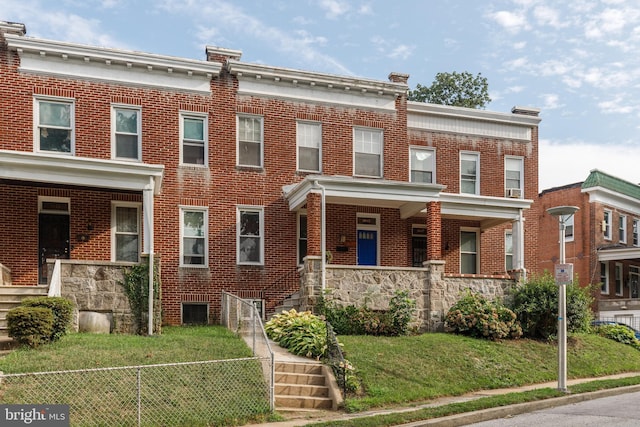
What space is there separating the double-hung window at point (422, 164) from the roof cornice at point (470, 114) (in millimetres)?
1414

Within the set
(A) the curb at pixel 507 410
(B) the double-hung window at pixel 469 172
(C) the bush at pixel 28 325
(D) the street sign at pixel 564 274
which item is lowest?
(A) the curb at pixel 507 410

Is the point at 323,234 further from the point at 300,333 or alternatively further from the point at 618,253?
the point at 618,253

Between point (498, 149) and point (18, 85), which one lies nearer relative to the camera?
point (18, 85)

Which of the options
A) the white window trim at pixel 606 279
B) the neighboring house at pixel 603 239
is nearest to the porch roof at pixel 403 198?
the neighboring house at pixel 603 239

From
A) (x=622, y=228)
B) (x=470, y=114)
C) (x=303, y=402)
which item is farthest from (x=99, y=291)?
(x=622, y=228)

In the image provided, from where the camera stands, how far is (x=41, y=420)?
33.3 ft

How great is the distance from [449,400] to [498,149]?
47.2ft

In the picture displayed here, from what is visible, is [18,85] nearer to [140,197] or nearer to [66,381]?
[140,197]

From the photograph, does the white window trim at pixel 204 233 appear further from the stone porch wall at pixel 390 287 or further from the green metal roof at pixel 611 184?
the green metal roof at pixel 611 184

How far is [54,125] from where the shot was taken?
802 inches

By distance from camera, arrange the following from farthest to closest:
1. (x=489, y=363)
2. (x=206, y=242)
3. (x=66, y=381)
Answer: (x=206, y=242)
(x=489, y=363)
(x=66, y=381)

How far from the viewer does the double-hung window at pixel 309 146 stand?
22969mm

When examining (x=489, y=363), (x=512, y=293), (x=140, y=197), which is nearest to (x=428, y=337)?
(x=489, y=363)

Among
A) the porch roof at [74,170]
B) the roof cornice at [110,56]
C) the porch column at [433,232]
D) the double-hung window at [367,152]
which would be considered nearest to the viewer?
the porch roof at [74,170]
